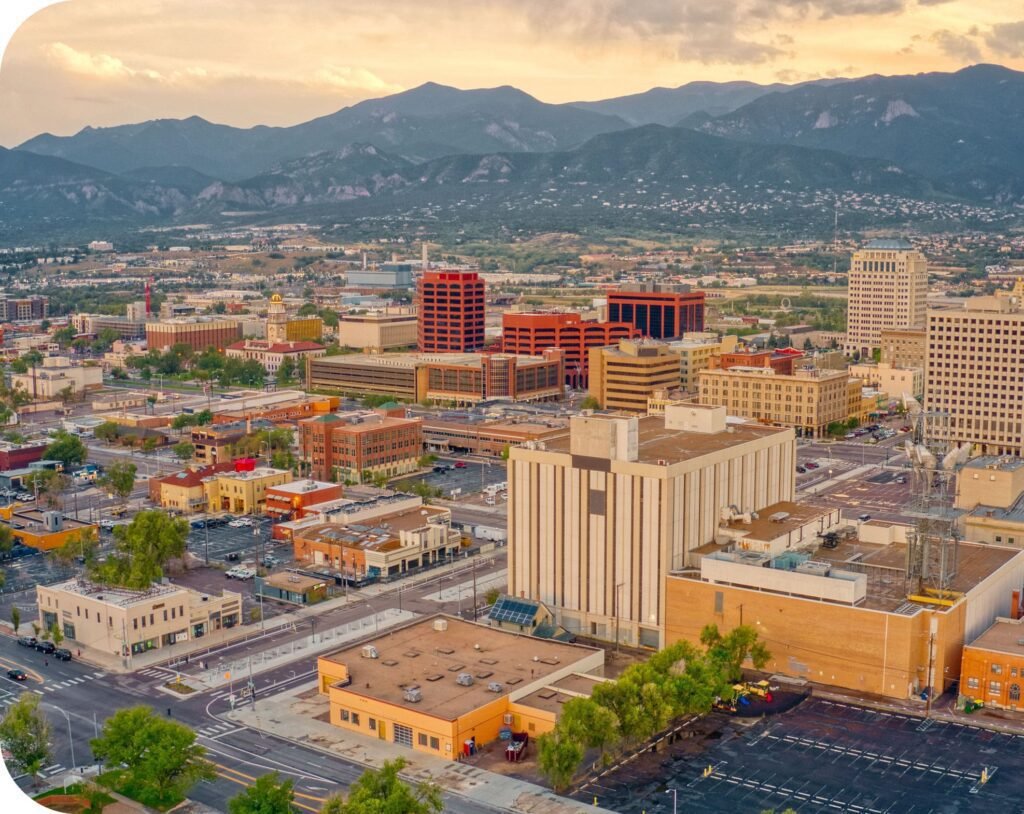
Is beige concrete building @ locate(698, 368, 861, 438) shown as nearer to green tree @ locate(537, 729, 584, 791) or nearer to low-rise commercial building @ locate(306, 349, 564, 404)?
low-rise commercial building @ locate(306, 349, 564, 404)

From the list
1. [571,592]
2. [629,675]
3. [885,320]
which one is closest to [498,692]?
[629,675]

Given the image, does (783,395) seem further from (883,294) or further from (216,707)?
(216,707)

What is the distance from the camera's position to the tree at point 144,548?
52.4 m

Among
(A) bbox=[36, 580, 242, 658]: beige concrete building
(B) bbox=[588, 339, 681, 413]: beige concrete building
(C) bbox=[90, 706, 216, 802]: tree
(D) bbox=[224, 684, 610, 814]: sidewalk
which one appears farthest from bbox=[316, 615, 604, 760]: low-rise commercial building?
(B) bbox=[588, 339, 681, 413]: beige concrete building

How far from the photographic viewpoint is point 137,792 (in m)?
34.6

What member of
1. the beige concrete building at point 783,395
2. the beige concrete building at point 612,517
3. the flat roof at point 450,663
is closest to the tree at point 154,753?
the flat roof at point 450,663

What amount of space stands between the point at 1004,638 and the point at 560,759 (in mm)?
17872

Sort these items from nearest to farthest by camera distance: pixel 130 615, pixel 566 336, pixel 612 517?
pixel 130 615 < pixel 612 517 < pixel 566 336

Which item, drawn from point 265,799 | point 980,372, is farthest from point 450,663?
point 980,372

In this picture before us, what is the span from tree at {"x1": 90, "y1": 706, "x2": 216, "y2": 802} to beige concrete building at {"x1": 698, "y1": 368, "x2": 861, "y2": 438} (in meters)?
65.7

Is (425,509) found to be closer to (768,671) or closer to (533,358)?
(768,671)

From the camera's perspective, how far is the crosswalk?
130ft

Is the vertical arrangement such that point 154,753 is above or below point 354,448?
below

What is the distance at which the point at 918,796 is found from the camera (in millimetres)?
35156
